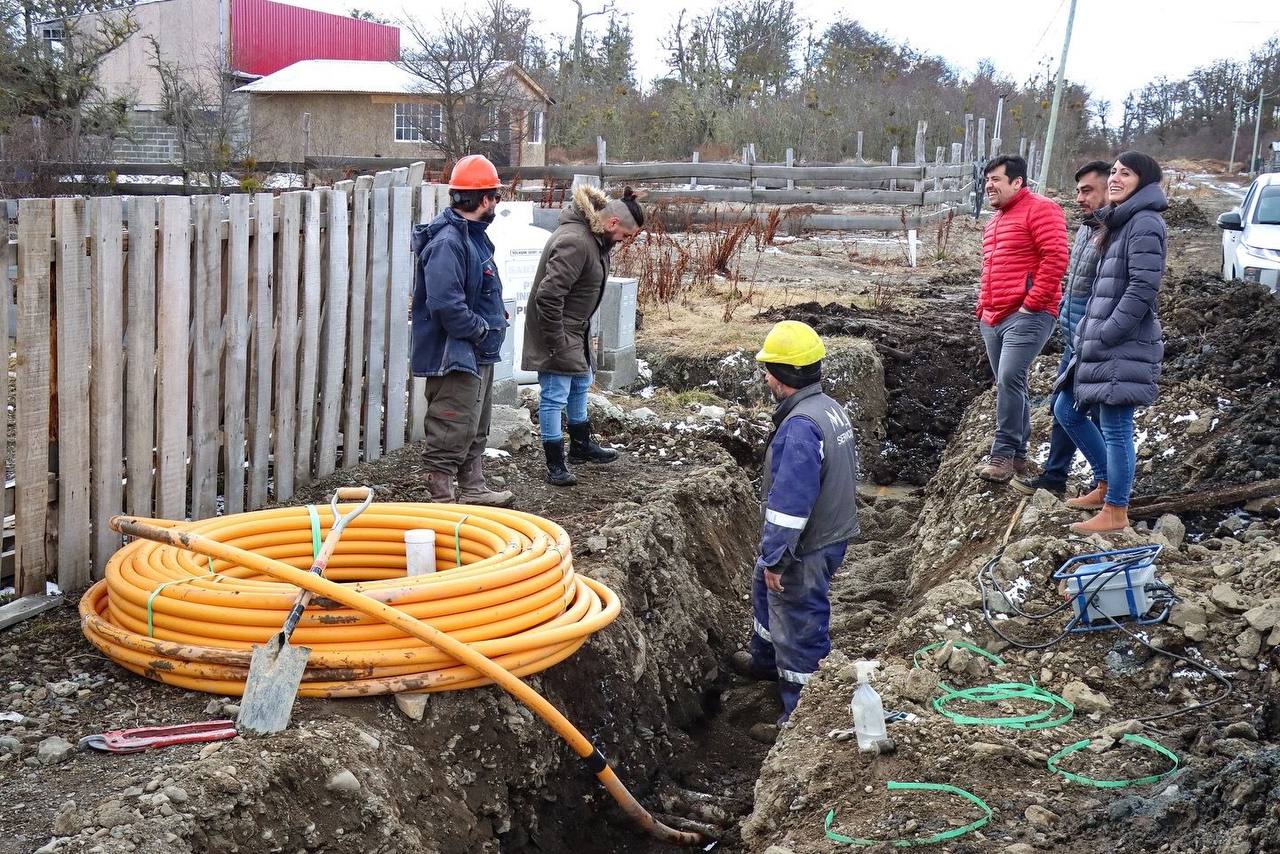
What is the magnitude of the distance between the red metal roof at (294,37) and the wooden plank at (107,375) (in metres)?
37.2

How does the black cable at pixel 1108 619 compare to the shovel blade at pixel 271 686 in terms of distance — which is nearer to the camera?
the shovel blade at pixel 271 686

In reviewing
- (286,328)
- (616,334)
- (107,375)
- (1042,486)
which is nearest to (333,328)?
(286,328)

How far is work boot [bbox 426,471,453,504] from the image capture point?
6309 mm

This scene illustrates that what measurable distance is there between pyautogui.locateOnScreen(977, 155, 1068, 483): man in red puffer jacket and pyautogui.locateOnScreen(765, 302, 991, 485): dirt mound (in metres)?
4.02

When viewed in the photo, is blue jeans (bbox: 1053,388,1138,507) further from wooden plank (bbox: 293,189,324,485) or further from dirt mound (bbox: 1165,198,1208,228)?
dirt mound (bbox: 1165,198,1208,228)

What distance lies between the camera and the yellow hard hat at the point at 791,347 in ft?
17.2

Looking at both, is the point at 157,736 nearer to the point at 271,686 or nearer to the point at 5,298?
the point at 271,686

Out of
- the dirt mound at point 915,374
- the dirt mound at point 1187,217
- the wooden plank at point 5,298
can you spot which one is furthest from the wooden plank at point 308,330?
the dirt mound at point 1187,217

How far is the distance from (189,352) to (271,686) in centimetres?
220

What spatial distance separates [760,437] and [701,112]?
2642 centimetres

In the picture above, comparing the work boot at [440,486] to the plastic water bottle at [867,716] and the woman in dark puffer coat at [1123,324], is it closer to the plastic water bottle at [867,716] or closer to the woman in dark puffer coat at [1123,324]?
the plastic water bottle at [867,716]

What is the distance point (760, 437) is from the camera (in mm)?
9734

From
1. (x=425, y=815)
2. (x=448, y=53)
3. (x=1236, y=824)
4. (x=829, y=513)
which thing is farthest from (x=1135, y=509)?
(x=448, y=53)

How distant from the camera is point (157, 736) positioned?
3.91 m
